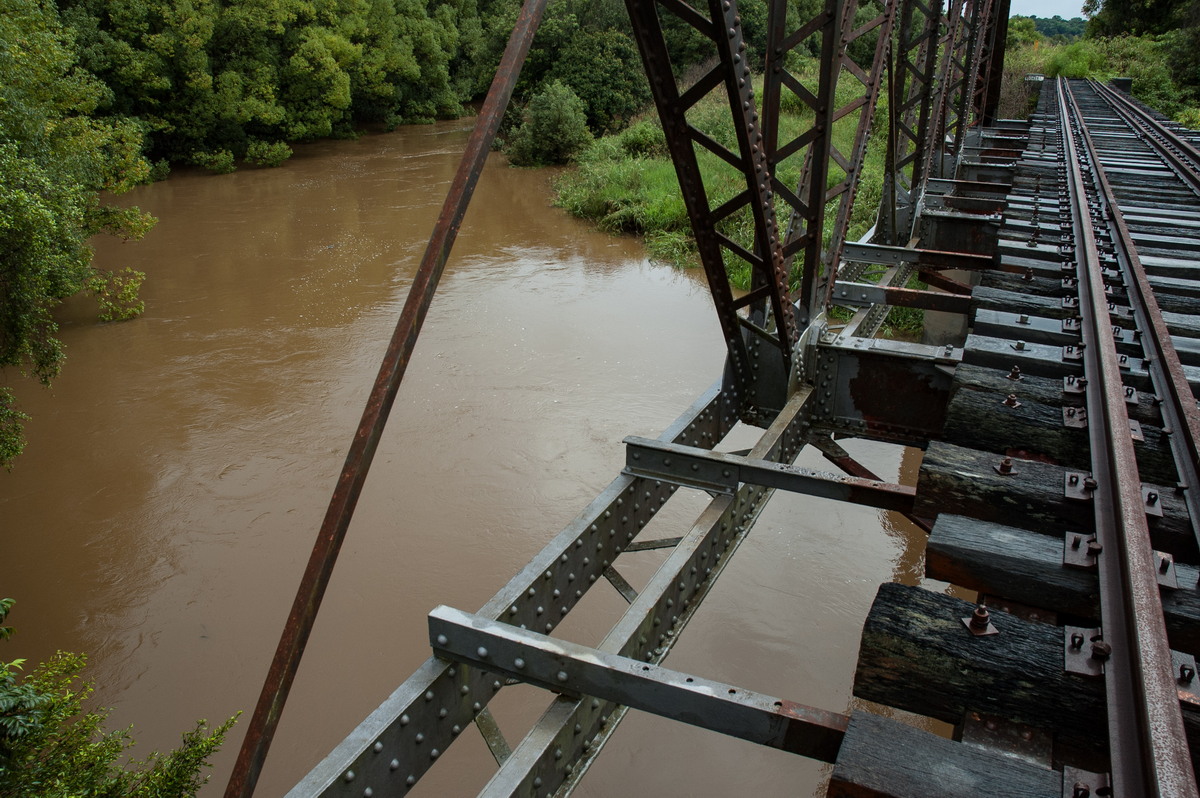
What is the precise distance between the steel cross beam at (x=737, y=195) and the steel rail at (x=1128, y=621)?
132cm

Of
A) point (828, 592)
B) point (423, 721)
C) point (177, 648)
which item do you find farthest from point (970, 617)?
point (177, 648)

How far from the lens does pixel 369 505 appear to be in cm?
848

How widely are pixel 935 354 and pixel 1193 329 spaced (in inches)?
47.2

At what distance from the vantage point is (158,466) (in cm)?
941

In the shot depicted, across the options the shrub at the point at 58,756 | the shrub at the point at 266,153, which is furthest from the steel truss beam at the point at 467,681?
the shrub at the point at 266,153

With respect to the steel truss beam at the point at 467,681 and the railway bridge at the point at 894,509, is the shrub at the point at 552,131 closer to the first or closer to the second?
the railway bridge at the point at 894,509

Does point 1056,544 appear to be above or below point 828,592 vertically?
above

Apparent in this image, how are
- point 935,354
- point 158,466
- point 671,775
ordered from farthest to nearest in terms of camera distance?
point 158,466 → point 671,775 → point 935,354

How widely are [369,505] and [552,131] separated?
20457 mm

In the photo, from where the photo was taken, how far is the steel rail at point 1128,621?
5.03 feet

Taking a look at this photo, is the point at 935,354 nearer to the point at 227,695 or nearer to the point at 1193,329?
the point at 1193,329

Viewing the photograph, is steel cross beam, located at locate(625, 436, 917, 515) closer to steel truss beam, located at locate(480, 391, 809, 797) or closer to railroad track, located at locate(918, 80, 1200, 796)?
steel truss beam, located at locate(480, 391, 809, 797)

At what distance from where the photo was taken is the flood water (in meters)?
6.14

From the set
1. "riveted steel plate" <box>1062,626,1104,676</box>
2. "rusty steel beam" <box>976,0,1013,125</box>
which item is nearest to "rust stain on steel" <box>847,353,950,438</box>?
"riveted steel plate" <box>1062,626,1104,676</box>
